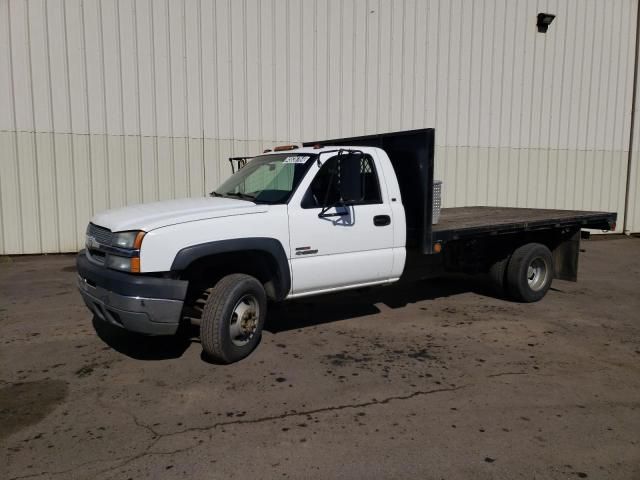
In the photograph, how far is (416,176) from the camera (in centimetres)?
618

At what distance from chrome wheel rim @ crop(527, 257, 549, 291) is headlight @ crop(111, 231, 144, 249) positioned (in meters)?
5.51

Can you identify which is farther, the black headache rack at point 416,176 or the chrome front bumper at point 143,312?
the black headache rack at point 416,176

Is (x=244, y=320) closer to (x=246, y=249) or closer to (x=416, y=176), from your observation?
(x=246, y=249)

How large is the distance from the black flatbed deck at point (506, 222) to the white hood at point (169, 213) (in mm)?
2332

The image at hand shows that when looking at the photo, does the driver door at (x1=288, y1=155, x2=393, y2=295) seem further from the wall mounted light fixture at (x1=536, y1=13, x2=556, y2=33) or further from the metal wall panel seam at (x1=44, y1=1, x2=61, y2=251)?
the wall mounted light fixture at (x1=536, y1=13, x2=556, y2=33)

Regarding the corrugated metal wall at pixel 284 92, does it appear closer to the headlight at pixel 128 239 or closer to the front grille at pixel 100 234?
the front grille at pixel 100 234

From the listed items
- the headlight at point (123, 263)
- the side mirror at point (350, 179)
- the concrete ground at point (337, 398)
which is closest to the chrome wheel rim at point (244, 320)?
the concrete ground at point (337, 398)

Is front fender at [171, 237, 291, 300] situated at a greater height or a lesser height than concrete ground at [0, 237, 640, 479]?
greater

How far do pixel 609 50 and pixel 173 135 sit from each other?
491 inches

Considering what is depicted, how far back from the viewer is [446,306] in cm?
741

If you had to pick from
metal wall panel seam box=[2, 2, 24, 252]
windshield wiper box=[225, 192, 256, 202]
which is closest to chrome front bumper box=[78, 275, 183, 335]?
windshield wiper box=[225, 192, 256, 202]

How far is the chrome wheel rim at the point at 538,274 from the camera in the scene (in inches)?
303

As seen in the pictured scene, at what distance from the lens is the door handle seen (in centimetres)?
581

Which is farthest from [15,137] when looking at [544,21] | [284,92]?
[544,21]
